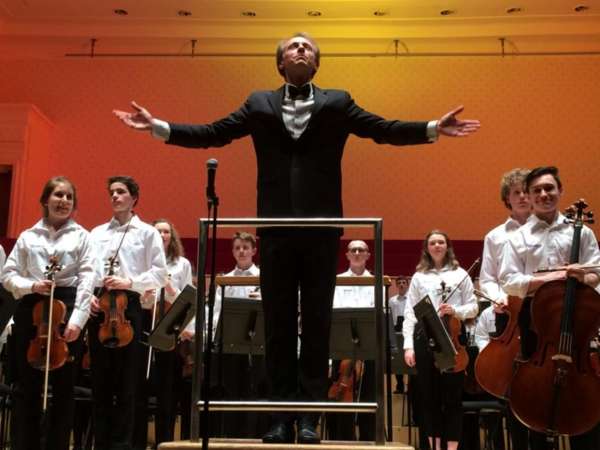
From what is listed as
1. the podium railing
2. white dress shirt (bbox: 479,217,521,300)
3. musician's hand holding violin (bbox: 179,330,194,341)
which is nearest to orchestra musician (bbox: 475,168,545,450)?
white dress shirt (bbox: 479,217,521,300)

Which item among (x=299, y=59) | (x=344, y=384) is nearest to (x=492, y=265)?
(x=344, y=384)

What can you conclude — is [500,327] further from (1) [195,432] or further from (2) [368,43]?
(2) [368,43]

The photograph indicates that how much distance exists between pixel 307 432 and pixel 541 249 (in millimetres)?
1621

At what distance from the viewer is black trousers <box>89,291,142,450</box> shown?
4.13m

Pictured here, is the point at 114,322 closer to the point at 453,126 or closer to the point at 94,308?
the point at 94,308

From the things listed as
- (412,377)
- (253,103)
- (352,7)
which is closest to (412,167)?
(352,7)

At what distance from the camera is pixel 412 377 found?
5.38 meters

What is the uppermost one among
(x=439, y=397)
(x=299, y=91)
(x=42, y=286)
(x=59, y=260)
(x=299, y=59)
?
(x=299, y=59)

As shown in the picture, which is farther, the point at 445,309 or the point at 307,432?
the point at 445,309

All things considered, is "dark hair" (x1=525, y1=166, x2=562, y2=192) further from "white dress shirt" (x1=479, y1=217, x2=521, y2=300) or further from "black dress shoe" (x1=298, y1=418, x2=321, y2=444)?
"black dress shoe" (x1=298, y1=418, x2=321, y2=444)

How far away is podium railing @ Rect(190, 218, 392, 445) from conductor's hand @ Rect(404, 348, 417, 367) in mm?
2171

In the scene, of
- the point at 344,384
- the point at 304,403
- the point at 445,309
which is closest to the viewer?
the point at 304,403

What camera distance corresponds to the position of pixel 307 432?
→ 254 cm

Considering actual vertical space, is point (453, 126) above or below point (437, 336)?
above
